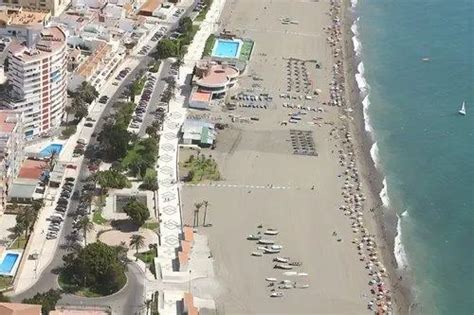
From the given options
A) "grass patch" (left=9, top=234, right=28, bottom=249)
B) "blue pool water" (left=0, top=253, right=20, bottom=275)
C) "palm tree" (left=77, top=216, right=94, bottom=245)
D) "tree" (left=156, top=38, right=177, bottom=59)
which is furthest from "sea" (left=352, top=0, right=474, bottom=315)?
"blue pool water" (left=0, top=253, right=20, bottom=275)

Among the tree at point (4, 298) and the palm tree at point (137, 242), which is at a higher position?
the tree at point (4, 298)

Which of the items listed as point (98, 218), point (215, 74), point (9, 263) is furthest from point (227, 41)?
point (9, 263)

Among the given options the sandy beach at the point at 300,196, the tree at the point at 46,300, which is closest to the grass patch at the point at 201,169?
the sandy beach at the point at 300,196

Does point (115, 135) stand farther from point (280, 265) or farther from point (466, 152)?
point (466, 152)

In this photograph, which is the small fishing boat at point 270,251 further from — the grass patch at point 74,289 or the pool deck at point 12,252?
the pool deck at point 12,252

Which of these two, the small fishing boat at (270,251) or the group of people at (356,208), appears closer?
the group of people at (356,208)

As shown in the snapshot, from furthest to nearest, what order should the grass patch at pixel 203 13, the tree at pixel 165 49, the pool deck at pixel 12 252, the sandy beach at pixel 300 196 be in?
the grass patch at pixel 203 13 → the tree at pixel 165 49 → the sandy beach at pixel 300 196 → the pool deck at pixel 12 252

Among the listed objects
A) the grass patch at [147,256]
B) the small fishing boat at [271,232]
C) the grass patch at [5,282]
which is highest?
the grass patch at [5,282]
